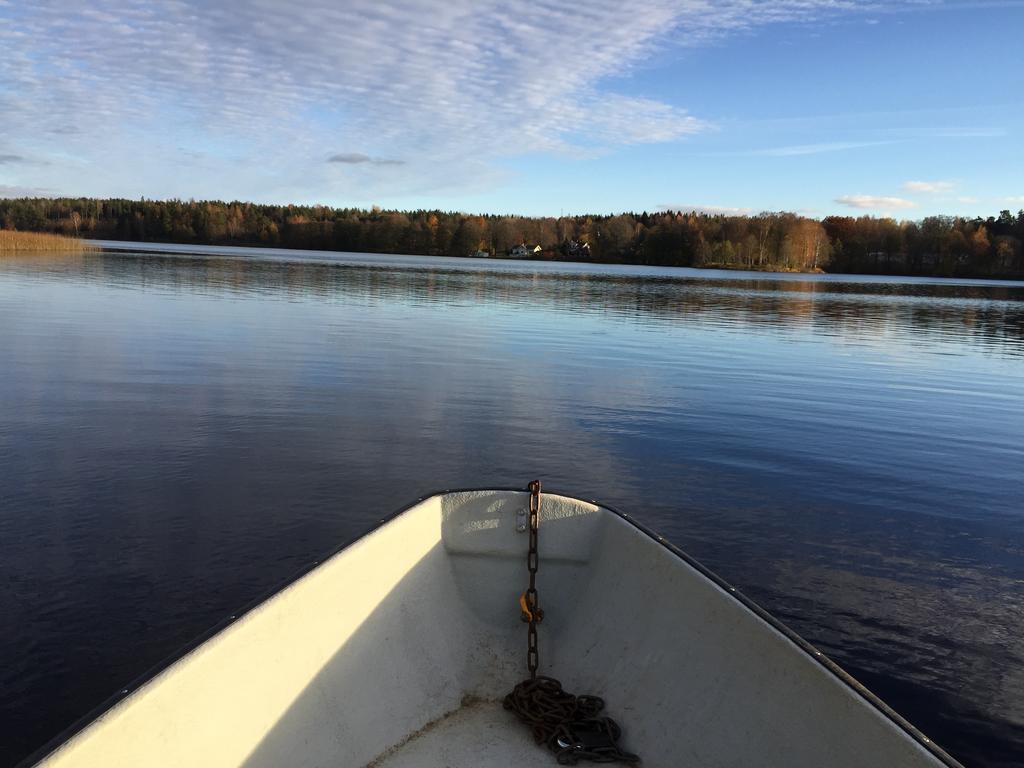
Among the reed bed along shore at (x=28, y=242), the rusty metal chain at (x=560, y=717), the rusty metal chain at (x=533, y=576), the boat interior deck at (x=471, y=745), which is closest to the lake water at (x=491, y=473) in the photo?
the boat interior deck at (x=471, y=745)

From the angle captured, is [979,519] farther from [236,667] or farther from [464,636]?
[236,667]

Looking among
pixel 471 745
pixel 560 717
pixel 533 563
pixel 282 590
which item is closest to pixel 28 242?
pixel 533 563

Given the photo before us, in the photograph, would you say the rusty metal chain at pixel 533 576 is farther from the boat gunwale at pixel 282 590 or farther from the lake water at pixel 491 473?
the lake water at pixel 491 473

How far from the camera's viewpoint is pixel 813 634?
7613mm

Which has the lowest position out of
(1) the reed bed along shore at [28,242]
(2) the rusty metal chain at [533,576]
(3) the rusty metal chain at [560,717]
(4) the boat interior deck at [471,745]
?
(4) the boat interior deck at [471,745]

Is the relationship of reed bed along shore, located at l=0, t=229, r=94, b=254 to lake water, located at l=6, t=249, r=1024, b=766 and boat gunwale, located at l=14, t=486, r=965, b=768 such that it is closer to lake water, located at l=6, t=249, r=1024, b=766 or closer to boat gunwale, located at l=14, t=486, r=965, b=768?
lake water, located at l=6, t=249, r=1024, b=766

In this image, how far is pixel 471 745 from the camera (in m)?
5.23

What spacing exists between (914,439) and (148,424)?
15.1m

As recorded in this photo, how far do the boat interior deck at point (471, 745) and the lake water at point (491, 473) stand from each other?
8.75 feet

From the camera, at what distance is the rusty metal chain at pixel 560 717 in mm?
5039

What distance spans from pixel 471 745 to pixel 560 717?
636 mm

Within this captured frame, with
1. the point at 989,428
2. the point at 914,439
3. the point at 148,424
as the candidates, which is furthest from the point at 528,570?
the point at 989,428

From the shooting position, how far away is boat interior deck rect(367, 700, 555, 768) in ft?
16.5

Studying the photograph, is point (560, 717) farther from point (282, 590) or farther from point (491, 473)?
point (491, 473)
